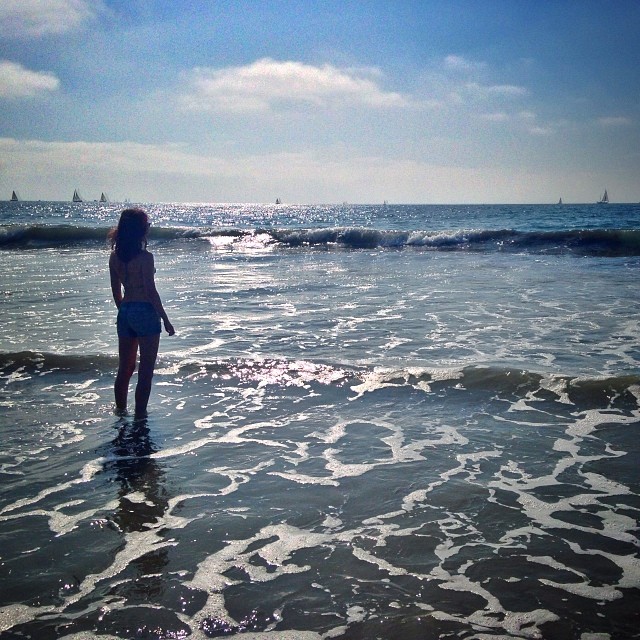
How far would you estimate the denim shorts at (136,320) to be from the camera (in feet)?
20.7

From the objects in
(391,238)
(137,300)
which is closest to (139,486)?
(137,300)

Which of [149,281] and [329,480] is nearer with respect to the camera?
[329,480]

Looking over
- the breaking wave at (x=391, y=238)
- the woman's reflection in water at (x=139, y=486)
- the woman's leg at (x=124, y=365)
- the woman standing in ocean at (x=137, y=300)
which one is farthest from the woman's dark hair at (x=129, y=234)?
the breaking wave at (x=391, y=238)

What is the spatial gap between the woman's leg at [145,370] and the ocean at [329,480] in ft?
0.96

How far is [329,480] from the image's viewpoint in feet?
16.0

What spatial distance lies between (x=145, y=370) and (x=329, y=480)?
256cm

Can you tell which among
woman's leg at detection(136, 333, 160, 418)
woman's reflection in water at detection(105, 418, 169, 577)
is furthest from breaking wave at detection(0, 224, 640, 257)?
woman's reflection in water at detection(105, 418, 169, 577)

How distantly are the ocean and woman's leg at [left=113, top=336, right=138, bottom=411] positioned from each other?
0.38 meters

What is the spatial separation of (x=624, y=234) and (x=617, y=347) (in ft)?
79.4

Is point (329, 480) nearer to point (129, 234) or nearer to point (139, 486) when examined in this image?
point (139, 486)

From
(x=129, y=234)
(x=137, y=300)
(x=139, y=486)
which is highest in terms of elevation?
(x=129, y=234)

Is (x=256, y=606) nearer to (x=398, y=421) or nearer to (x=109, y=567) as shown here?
(x=109, y=567)

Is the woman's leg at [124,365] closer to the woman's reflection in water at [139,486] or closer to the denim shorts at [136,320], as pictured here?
the denim shorts at [136,320]

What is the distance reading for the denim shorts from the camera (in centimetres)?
632
